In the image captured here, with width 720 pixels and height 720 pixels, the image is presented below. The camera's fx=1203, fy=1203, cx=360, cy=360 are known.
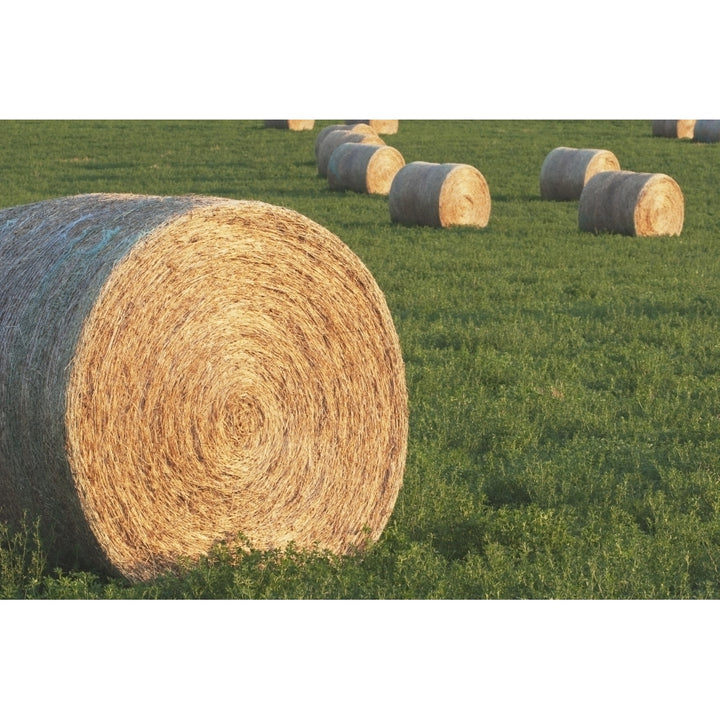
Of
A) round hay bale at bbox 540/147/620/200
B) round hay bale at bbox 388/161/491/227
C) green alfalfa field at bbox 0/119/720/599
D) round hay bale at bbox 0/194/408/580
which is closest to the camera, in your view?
round hay bale at bbox 0/194/408/580

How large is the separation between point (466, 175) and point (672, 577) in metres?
14.1

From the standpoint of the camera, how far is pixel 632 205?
1894cm

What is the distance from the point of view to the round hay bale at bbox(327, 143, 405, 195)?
24.2 m

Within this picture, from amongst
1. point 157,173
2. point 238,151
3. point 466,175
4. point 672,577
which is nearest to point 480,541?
point 672,577

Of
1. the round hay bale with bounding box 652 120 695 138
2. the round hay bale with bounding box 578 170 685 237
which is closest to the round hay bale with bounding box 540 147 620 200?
the round hay bale with bounding box 578 170 685 237

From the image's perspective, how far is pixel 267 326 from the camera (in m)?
6.78

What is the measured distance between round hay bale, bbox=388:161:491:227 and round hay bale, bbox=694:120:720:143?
15.8 meters

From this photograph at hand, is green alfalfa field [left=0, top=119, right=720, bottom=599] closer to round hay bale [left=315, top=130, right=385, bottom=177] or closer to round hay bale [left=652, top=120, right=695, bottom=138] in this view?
round hay bale [left=315, top=130, right=385, bottom=177]

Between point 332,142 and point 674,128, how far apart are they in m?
12.7

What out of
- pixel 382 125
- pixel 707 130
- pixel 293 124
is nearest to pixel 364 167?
pixel 382 125

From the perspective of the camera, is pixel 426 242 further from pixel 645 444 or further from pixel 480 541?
pixel 480 541

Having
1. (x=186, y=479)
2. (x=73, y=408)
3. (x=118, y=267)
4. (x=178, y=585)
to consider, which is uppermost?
(x=118, y=267)

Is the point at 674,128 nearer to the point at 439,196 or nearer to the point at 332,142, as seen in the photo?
the point at 332,142

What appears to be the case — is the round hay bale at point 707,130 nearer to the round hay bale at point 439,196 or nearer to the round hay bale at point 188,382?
the round hay bale at point 439,196
